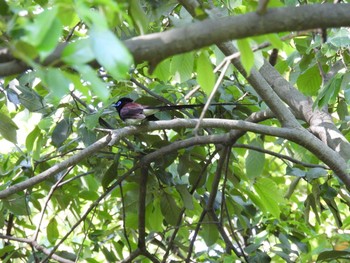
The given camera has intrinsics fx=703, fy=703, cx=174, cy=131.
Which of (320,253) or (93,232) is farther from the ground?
(93,232)

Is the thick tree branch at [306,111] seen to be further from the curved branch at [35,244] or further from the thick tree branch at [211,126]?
the curved branch at [35,244]

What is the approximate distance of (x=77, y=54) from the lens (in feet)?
3.97

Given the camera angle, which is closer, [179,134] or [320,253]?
[320,253]

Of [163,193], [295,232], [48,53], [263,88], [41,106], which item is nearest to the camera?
[48,53]

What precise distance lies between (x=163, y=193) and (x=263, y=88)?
967 millimetres

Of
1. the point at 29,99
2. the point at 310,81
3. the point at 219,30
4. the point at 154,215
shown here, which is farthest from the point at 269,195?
the point at 219,30

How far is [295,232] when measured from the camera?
3891 millimetres

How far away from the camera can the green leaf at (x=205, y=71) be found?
1631mm

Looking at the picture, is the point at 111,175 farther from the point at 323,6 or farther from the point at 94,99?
the point at 323,6

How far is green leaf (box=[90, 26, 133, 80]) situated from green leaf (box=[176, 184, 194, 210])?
225 centimetres

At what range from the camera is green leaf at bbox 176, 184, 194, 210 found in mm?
3398

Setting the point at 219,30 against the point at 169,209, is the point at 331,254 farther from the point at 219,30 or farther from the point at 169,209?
the point at 219,30

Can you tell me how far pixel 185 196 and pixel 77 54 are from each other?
2267mm

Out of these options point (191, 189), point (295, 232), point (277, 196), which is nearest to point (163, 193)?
point (191, 189)
